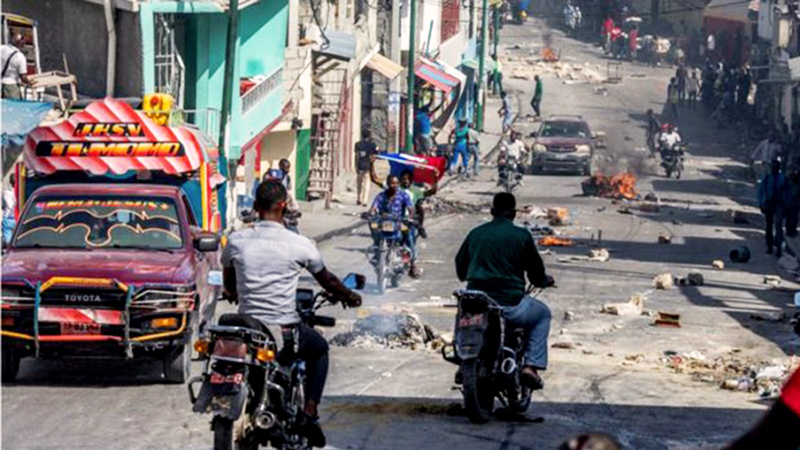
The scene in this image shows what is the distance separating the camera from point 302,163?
42.3 metres

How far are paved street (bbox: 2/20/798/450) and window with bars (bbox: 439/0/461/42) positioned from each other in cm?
2814

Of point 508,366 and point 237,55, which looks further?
point 237,55

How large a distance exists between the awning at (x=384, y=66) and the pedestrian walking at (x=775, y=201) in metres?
18.5

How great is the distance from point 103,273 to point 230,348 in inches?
211

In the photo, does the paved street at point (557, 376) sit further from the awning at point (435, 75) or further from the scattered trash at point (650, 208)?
the awning at point (435, 75)

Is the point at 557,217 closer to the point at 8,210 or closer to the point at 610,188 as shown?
the point at 610,188

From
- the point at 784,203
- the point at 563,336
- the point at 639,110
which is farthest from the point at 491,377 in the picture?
the point at 639,110

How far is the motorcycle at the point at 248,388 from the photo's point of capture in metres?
9.88

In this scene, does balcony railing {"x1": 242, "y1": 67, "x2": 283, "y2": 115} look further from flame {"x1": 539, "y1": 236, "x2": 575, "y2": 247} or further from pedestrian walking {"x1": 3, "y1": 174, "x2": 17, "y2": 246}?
pedestrian walking {"x1": 3, "y1": 174, "x2": 17, "y2": 246}

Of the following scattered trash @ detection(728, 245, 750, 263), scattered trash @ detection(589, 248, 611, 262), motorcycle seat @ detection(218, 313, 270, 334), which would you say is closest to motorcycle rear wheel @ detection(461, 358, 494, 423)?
motorcycle seat @ detection(218, 313, 270, 334)

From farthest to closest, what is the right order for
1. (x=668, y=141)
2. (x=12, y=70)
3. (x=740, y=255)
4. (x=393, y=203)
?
(x=668, y=141) < (x=740, y=255) < (x=12, y=70) < (x=393, y=203)

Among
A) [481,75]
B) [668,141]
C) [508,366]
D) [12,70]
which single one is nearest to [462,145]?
[668,141]

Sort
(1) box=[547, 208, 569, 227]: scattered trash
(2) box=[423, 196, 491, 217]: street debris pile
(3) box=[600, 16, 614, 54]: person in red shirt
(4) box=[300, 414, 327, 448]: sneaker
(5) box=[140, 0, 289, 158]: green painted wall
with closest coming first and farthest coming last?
(4) box=[300, 414, 327, 448]: sneaker → (5) box=[140, 0, 289, 158]: green painted wall → (1) box=[547, 208, 569, 227]: scattered trash → (2) box=[423, 196, 491, 217]: street debris pile → (3) box=[600, 16, 614, 54]: person in red shirt

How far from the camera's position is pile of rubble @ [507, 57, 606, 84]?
79000mm
